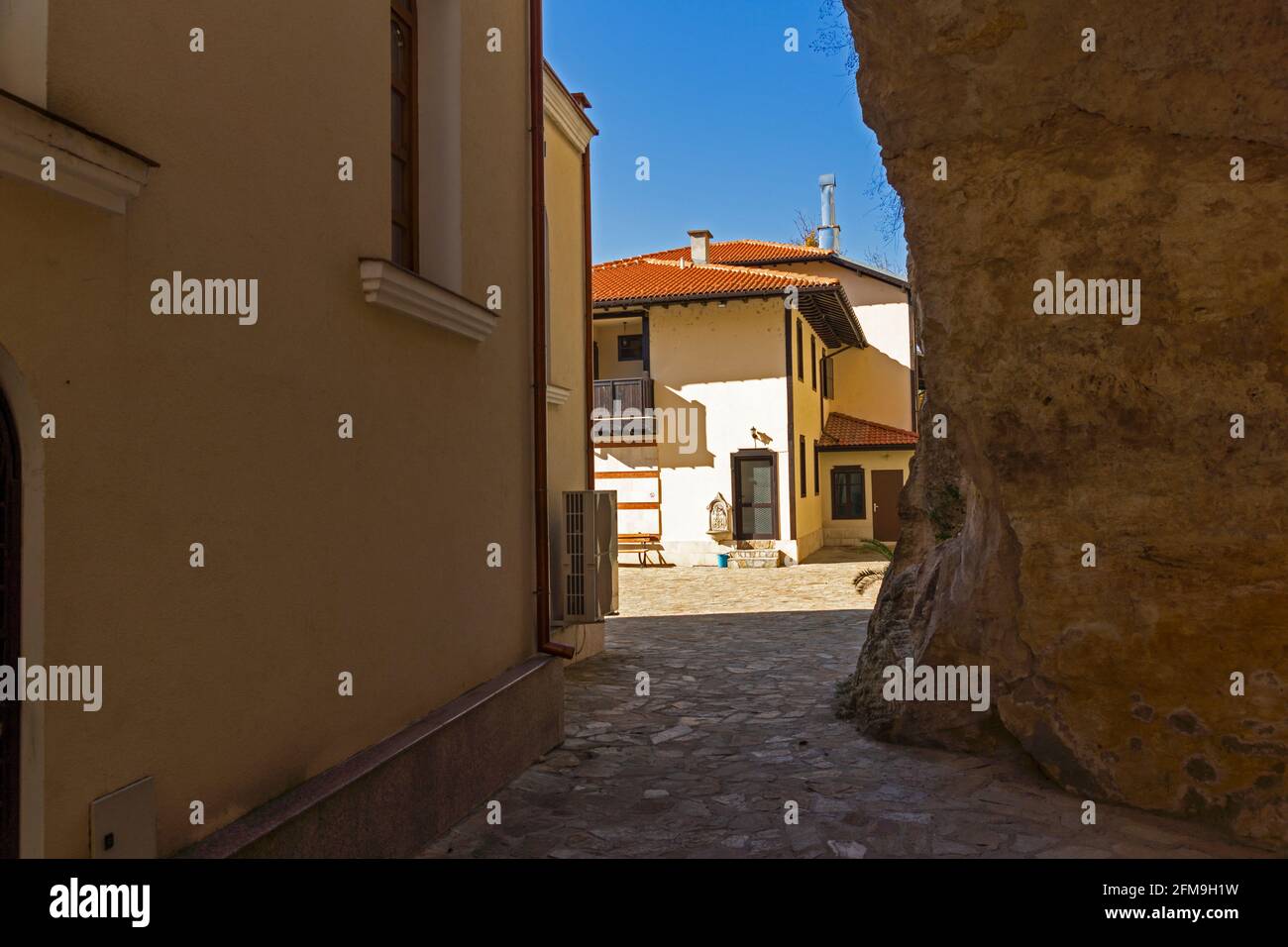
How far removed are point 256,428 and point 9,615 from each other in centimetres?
113

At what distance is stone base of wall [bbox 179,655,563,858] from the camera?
3299 millimetres

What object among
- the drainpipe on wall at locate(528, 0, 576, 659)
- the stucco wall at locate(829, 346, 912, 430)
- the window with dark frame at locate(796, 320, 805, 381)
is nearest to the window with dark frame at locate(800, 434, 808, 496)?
the window with dark frame at locate(796, 320, 805, 381)

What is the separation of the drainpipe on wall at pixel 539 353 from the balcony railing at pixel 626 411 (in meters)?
15.0

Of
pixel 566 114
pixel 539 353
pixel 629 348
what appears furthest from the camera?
pixel 629 348

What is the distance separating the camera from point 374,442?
169 inches

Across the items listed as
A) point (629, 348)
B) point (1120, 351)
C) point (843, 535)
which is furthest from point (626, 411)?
point (1120, 351)

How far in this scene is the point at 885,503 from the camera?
2527cm

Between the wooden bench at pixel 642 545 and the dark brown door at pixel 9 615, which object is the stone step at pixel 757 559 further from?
the dark brown door at pixel 9 615

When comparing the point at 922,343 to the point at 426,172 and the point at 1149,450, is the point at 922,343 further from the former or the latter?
the point at 426,172

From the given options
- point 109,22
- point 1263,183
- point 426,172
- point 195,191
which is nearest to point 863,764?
point 1263,183

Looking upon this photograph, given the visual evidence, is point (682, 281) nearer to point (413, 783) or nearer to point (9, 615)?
point (413, 783)

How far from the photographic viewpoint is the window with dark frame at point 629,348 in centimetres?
2312

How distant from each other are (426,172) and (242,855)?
12.3 ft

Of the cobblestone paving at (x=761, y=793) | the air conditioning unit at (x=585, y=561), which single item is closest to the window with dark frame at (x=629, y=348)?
the air conditioning unit at (x=585, y=561)
